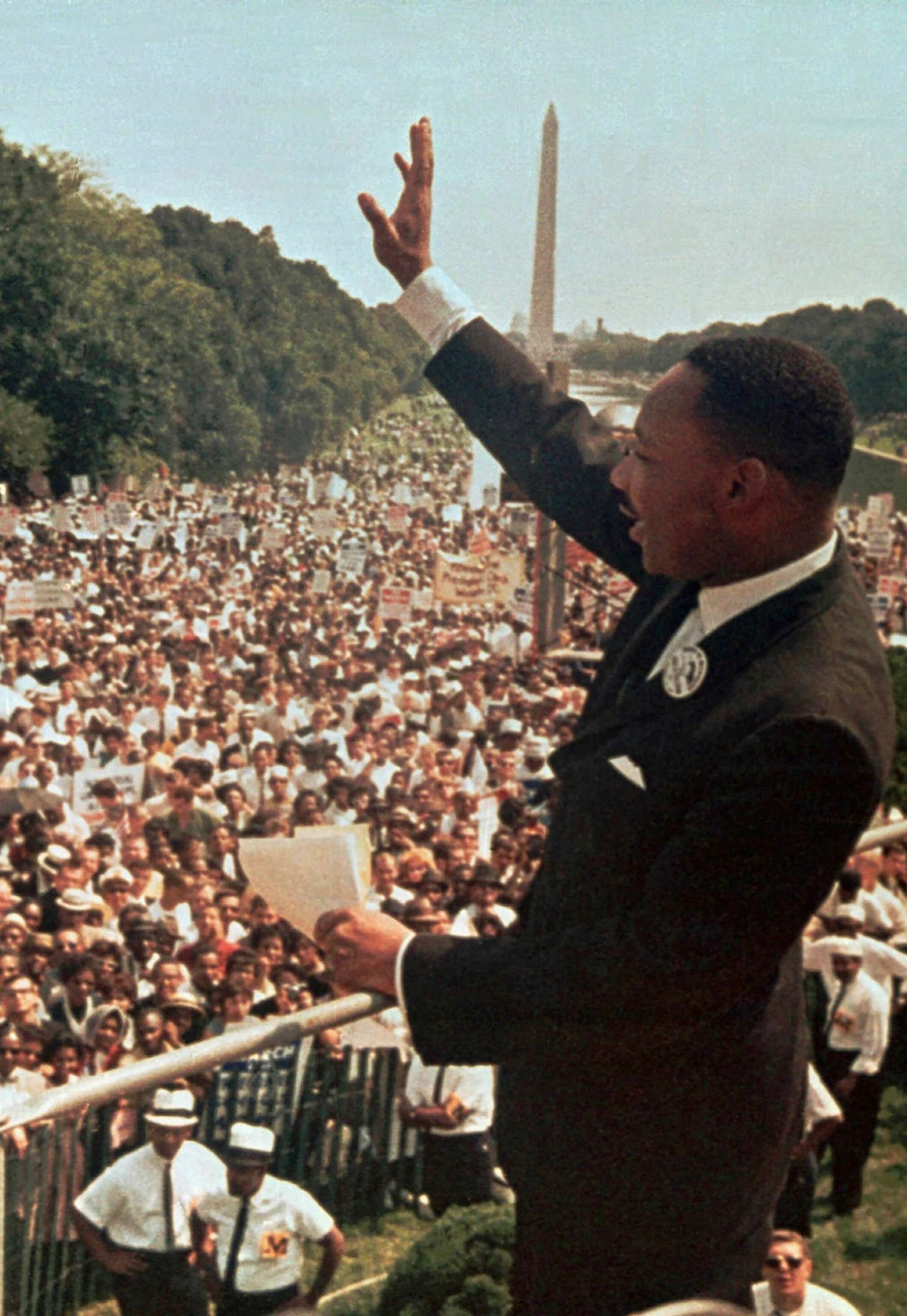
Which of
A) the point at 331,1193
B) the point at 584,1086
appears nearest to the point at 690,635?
the point at 584,1086

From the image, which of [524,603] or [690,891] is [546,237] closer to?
[524,603]

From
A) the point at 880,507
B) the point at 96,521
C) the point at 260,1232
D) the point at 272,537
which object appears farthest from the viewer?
the point at 880,507

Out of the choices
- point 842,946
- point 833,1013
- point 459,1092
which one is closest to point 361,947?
point 459,1092

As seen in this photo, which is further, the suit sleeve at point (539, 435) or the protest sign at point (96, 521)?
the protest sign at point (96, 521)

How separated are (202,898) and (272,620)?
45.7ft

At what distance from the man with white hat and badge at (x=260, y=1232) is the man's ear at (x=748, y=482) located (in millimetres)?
1241

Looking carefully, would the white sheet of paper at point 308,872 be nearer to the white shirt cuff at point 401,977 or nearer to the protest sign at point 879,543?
the white shirt cuff at point 401,977

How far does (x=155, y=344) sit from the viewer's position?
2040 inches

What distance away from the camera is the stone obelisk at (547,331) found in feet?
66.3

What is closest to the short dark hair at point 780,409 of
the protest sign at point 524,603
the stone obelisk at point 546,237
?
the protest sign at point 524,603

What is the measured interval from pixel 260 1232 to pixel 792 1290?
1056mm

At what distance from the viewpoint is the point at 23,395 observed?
156 feet

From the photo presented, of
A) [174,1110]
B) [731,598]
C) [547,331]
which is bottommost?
[174,1110]

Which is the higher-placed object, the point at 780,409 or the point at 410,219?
the point at 410,219
